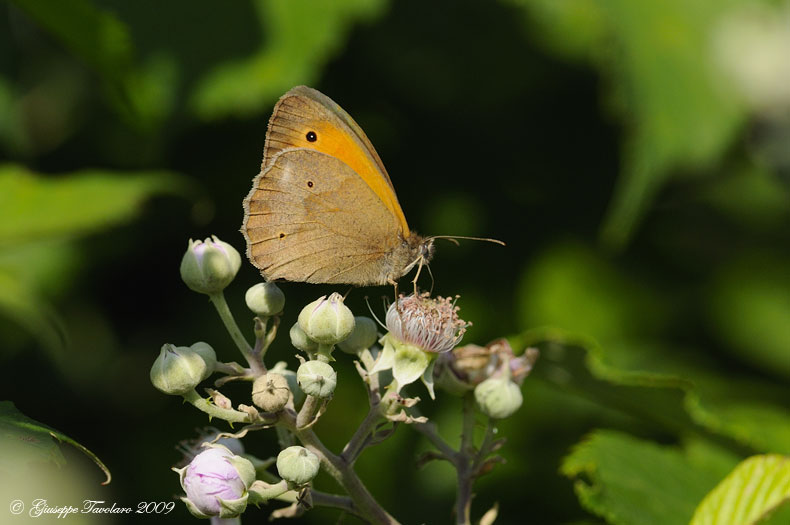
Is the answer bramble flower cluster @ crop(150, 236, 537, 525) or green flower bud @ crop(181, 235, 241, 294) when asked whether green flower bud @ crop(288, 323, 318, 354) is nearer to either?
bramble flower cluster @ crop(150, 236, 537, 525)

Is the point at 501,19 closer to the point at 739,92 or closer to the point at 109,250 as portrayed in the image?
the point at 739,92

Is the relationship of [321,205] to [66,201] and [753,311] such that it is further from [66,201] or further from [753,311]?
[753,311]

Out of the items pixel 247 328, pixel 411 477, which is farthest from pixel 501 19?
pixel 411 477

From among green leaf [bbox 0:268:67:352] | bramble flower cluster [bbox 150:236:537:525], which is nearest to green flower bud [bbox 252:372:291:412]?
bramble flower cluster [bbox 150:236:537:525]

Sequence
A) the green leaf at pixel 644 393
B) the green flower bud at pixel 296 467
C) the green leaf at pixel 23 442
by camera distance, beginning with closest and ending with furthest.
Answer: the green leaf at pixel 23 442
the green flower bud at pixel 296 467
the green leaf at pixel 644 393

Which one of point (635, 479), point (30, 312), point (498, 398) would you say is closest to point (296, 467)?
point (498, 398)

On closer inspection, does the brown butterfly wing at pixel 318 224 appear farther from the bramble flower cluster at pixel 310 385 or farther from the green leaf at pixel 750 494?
the green leaf at pixel 750 494

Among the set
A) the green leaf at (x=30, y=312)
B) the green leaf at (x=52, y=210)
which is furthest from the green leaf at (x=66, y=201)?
the green leaf at (x=30, y=312)
